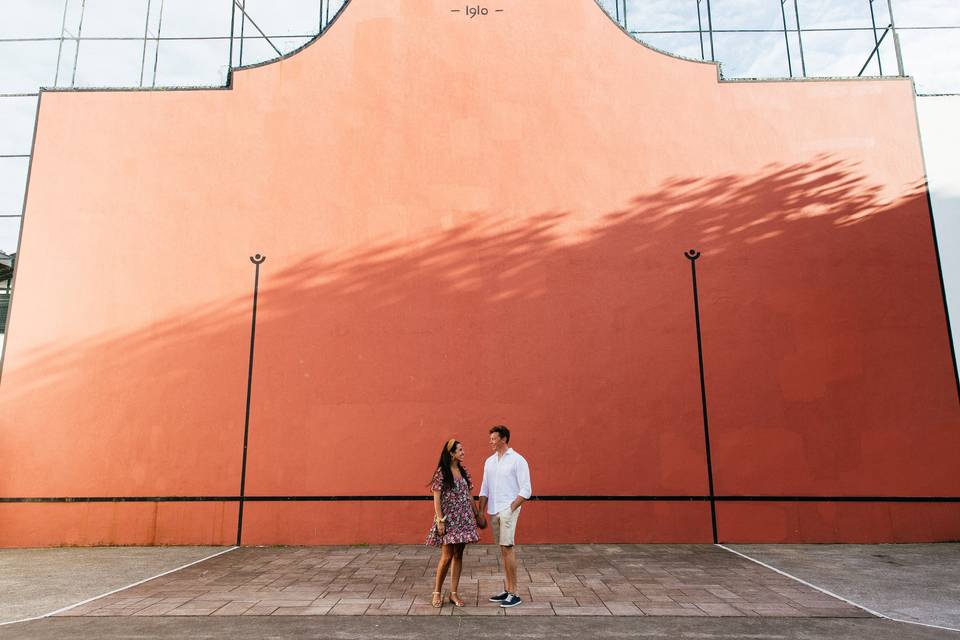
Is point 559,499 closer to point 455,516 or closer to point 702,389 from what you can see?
point 702,389

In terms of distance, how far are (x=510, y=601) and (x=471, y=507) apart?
79 centimetres

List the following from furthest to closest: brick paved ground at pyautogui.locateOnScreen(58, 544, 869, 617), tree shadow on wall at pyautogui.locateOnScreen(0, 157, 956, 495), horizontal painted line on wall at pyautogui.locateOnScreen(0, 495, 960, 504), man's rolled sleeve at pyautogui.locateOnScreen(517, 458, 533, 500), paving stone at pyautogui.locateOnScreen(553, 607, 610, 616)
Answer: tree shadow on wall at pyautogui.locateOnScreen(0, 157, 956, 495) → horizontal painted line on wall at pyautogui.locateOnScreen(0, 495, 960, 504) → man's rolled sleeve at pyautogui.locateOnScreen(517, 458, 533, 500) → brick paved ground at pyautogui.locateOnScreen(58, 544, 869, 617) → paving stone at pyautogui.locateOnScreen(553, 607, 610, 616)

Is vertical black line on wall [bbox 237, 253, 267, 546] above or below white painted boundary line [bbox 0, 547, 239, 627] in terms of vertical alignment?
above

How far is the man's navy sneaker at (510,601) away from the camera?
15.4 feet

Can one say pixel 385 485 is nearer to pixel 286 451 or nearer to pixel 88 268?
pixel 286 451

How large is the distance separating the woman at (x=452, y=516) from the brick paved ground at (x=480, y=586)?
0.96 ft

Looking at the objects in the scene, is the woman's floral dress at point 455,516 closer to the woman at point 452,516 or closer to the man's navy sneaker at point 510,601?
the woman at point 452,516

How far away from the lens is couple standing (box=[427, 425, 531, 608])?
4.60 metres

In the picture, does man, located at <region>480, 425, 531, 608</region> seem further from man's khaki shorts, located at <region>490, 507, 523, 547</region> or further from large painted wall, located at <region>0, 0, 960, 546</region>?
large painted wall, located at <region>0, 0, 960, 546</region>

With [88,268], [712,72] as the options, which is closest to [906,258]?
[712,72]

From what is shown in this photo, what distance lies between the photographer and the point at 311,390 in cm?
796

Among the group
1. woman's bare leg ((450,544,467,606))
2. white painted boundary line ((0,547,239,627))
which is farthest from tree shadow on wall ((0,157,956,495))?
woman's bare leg ((450,544,467,606))

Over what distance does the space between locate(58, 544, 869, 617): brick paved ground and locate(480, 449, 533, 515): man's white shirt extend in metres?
0.78

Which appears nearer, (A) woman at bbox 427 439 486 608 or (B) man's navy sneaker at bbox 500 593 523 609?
(A) woman at bbox 427 439 486 608
